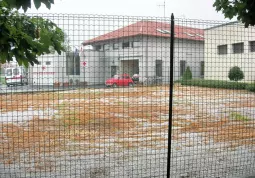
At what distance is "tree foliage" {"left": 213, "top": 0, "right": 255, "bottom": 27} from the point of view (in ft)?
13.0

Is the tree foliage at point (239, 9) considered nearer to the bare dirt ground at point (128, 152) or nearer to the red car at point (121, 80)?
the bare dirt ground at point (128, 152)

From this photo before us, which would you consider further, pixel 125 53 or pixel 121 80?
pixel 121 80

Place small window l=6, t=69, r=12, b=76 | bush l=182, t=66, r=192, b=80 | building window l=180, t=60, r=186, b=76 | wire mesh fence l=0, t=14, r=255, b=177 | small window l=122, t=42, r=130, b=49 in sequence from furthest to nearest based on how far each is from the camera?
bush l=182, t=66, r=192, b=80, building window l=180, t=60, r=186, b=76, small window l=122, t=42, r=130, b=49, small window l=6, t=69, r=12, b=76, wire mesh fence l=0, t=14, r=255, b=177

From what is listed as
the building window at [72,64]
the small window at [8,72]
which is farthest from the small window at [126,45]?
the small window at [8,72]

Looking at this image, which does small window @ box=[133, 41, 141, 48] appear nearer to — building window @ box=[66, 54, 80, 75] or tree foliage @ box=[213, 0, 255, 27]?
building window @ box=[66, 54, 80, 75]

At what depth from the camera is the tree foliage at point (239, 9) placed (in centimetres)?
396

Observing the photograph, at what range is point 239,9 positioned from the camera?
13.8ft

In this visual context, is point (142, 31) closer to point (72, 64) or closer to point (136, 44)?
point (136, 44)

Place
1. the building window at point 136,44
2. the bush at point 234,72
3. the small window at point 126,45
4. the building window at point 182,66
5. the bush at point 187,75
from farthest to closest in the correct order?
the bush at point 234,72
the bush at point 187,75
the building window at point 182,66
the building window at point 136,44
the small window at point 126,45

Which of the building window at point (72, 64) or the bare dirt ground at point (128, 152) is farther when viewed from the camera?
the bare dirt ground at point (128, 152)

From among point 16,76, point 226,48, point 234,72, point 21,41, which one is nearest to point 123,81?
point 16,76

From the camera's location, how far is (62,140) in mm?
6305

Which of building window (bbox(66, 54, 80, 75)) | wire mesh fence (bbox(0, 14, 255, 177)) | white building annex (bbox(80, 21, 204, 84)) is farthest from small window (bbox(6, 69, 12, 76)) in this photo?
white building annex (bbox(80, 21, 204, 84))

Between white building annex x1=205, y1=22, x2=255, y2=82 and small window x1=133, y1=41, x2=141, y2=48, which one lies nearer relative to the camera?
small window x1=133, y1=41, x2=141, y2=48
